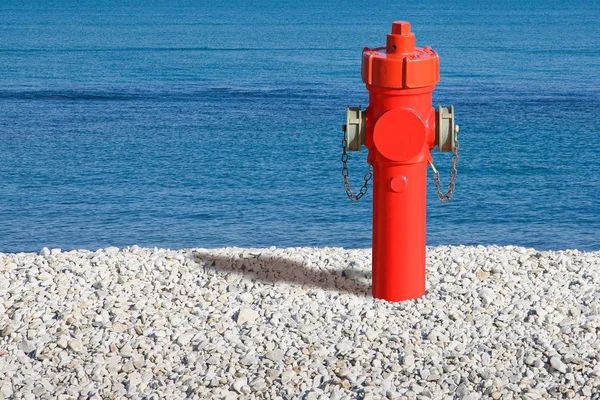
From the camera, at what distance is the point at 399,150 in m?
5.72

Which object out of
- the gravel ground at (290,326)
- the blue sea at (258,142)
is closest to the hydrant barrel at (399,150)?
the gravel ground at (290,326)

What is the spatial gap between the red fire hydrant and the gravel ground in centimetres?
25

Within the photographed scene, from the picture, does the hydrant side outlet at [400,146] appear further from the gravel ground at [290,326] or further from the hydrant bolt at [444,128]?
the gravel ground at [290,326]

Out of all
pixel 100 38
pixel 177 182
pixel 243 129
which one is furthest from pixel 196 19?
pixel 177 182

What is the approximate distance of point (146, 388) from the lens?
16.0 ft

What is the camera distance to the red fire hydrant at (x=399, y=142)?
566cm

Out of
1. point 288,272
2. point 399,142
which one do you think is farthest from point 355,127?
point 288,272

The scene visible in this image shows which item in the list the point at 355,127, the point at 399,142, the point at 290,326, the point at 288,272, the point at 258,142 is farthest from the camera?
the point at 258,142

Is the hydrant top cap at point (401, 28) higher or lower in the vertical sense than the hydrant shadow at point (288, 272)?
higher

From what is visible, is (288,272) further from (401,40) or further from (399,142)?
(401,40)

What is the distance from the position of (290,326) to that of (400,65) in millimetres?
1752

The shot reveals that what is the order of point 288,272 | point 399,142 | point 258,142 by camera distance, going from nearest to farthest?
point 399,142 → point 288,272 → point 258,142

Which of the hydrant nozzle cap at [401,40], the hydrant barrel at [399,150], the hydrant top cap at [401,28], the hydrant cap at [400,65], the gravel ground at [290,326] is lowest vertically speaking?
the gravel ground at [290,326]

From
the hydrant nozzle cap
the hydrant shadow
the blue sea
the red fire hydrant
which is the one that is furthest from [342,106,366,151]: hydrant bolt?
the blue sea
